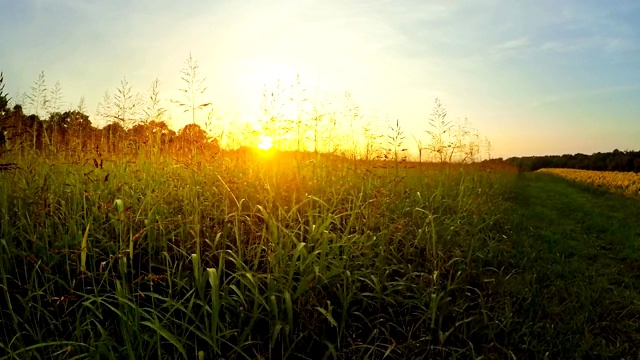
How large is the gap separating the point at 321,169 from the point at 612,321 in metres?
3.97

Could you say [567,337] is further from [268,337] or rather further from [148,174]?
[148,174]

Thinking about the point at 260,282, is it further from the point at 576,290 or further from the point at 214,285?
the point at 576,290

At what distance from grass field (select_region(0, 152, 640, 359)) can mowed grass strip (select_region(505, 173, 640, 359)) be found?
0.07 feet

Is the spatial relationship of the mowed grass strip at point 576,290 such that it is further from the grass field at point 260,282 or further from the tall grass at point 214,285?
the tall grass at point 214,285

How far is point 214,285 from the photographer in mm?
2289

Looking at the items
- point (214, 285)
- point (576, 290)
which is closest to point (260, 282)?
point (214, 285)

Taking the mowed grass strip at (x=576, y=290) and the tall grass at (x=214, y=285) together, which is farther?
the mowed grass strip at (x=576, y=290)

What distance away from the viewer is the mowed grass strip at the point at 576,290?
10.4 ft

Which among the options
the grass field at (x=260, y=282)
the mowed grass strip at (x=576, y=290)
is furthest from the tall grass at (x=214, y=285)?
the mowed grass strip at (x=576, y=290)

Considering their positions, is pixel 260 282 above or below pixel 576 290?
above

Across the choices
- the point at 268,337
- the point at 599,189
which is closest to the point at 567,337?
the point at 268,337

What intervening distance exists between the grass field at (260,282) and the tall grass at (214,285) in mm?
17

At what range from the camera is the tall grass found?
7.93 ft

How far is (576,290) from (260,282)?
3.33m
